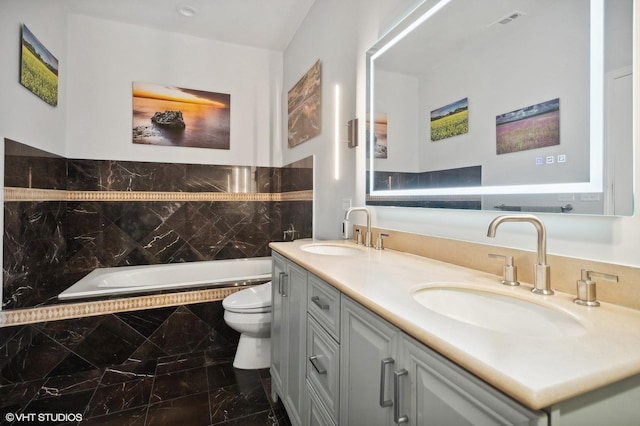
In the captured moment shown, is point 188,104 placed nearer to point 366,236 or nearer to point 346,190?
point 346,190

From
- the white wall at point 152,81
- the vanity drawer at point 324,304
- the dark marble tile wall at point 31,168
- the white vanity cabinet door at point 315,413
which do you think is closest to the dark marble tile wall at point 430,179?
the vanity drawer at point 324,304

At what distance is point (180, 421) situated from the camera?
63.6 inches

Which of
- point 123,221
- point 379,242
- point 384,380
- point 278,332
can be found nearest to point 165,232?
point 123,221

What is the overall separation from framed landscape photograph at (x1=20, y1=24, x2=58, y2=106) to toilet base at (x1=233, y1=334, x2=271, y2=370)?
230 cm

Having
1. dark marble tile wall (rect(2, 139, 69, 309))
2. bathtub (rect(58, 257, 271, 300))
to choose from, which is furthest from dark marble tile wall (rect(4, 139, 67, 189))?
bathtub (rect(58, 257, 271, 300))

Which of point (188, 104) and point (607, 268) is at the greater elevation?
point (188, 104)

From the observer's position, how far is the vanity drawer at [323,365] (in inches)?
40.2

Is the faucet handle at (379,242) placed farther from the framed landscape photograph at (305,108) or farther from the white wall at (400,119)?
the framed landscape photograph at (305,108)

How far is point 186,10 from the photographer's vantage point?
8.76ft

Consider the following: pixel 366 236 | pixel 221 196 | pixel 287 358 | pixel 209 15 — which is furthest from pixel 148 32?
A: pixel 287 358

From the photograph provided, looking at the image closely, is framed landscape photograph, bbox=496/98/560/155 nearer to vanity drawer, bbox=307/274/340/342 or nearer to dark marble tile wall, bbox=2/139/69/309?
vanity drawer, bbox=307/274/340/342

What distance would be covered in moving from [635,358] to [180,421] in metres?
1.89

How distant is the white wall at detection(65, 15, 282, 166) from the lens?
2.79m
